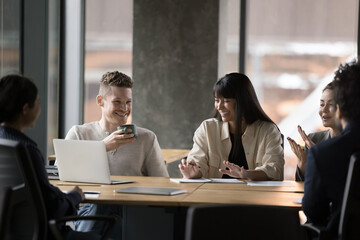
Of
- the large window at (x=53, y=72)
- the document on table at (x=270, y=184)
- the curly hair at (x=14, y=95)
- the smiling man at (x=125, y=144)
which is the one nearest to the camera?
the curly hair at (x=14, y=95)

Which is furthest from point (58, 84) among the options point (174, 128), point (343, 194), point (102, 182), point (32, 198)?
point (343, 194)

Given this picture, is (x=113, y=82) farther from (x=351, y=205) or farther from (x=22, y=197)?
(x=351, y=205)

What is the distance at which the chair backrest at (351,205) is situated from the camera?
2359 mm

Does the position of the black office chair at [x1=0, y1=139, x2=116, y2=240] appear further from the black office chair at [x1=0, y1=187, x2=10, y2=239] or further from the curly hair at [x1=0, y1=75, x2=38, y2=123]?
the curly hair at [x1=0, y1=75, x2=38, y2=123]

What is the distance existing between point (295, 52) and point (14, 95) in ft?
17.1

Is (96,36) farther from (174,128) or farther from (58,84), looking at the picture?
(174,128)

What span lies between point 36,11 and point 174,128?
6.37 feet

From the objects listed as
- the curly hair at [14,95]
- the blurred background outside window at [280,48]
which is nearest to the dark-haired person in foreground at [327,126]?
the curly hair at [14,95]

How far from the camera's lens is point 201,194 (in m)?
3.15

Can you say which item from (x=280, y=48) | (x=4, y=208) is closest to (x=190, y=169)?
(x=4, y=208)

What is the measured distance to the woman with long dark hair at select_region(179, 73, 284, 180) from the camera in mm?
4059

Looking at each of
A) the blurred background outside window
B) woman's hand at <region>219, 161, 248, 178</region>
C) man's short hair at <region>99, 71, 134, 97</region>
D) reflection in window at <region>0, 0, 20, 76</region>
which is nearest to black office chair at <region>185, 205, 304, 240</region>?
woman's hand at <region>219, 161, 248, 178</region>

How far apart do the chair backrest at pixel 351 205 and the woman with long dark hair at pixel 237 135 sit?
5.06 feet

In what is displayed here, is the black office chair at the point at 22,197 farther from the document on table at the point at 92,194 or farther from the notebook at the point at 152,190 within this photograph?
the notebook at the point at 152,190
